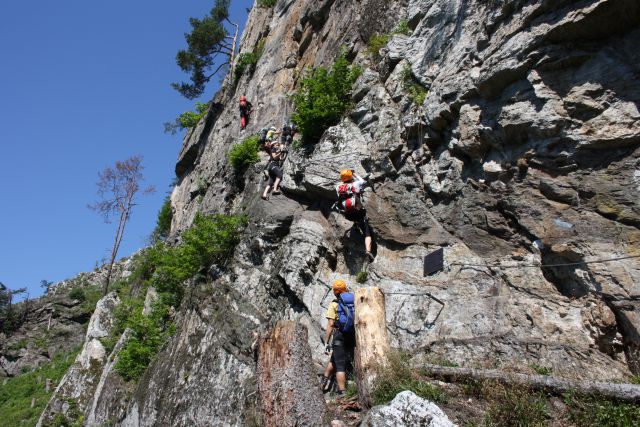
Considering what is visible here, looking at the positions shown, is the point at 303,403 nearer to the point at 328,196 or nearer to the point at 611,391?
the point at 611,391

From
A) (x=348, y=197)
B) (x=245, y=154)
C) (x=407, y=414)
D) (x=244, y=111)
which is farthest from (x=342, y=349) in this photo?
(x=244, y=111)

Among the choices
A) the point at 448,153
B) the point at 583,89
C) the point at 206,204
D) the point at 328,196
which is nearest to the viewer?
the point at 583,89

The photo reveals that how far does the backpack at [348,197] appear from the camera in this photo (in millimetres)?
9242

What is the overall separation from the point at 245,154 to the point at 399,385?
11185mm

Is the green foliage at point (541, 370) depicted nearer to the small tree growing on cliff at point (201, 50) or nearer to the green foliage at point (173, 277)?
the green foliage at point (173, 277)

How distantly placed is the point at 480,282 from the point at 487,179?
1769 mm

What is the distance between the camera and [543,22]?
7.37 m

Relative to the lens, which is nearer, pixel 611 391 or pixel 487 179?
pixel 611 391

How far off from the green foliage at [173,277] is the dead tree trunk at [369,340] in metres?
6.55

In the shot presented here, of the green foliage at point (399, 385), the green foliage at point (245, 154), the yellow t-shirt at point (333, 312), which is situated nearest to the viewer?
the green foliage at point (399, 385)

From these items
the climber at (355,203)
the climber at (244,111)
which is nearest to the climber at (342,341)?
the climber at (355,203)

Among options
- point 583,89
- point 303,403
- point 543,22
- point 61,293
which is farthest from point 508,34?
point 61,293

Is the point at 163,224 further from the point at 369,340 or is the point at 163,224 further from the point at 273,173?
the point at 369,340

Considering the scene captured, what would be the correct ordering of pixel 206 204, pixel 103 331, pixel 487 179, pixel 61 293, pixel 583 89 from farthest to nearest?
pixel 61 293
pixel 103 331
pixel 206 204
pixel 487 179
pixel 583 89
